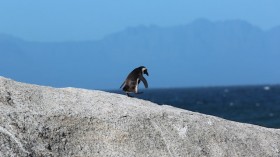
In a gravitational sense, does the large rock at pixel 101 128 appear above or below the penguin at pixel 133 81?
below

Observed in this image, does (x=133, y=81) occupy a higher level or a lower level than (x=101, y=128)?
higher

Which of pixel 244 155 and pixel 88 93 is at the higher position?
pixel 88 93

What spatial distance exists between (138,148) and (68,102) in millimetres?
1553

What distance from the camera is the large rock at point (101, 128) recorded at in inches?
430

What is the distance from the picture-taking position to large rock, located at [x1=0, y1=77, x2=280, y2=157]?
10930mm

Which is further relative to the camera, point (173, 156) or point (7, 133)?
point (173, 156)

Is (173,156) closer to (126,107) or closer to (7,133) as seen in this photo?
(126,107)

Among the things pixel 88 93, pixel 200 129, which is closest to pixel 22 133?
pixel 88 93

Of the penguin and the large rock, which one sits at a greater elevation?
the penguin

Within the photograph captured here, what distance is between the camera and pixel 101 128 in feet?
37.9

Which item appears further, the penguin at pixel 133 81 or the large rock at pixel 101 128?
the penguin at pixel 133 81

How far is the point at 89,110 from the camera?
1190 centimetres

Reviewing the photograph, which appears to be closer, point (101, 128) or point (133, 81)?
point (101, 128)

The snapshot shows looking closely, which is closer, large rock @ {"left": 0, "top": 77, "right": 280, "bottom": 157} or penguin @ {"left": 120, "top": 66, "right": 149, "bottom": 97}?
large rock @ {"left": 0, "top": 77, "right": 280, "bottom": 157}
